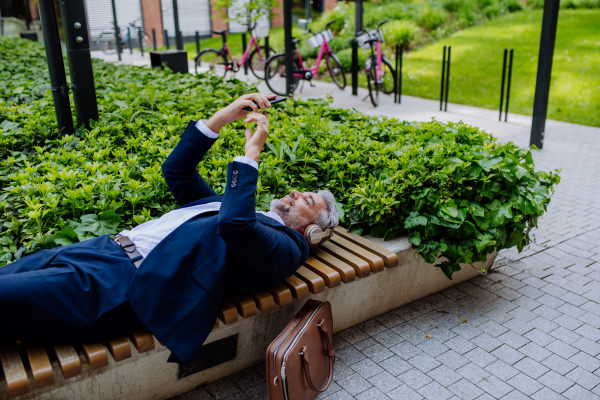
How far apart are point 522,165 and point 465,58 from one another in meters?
12.1

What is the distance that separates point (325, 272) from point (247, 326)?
55 centimetres

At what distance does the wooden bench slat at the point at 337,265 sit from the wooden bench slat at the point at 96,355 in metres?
1.31

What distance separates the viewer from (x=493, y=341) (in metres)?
3.27

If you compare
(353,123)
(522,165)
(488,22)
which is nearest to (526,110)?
(353,123)

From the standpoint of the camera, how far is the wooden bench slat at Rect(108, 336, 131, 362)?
224 centimetres

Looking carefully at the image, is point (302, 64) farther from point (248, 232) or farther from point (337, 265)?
point (248, 232)

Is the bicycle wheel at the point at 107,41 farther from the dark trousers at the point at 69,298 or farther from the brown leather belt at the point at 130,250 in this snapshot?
the dark trousers at the point at 69,298

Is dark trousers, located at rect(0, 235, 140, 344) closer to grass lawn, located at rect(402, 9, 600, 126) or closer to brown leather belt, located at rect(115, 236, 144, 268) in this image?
brown leather belt, located at rect(115, 236, 144, 268)

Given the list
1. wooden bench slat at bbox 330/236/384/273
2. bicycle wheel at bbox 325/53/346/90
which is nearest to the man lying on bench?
wooden bench slat at bbox 330/236/384/273

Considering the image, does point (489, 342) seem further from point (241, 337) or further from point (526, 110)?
point (526, 110)

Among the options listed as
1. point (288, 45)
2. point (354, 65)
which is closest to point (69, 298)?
point (288, 45)

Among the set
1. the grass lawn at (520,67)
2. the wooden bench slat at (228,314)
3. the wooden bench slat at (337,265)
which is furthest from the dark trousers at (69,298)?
the grass lawn at (520,67)

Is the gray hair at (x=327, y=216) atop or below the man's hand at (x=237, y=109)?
below

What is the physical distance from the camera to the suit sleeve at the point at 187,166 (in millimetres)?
2881
